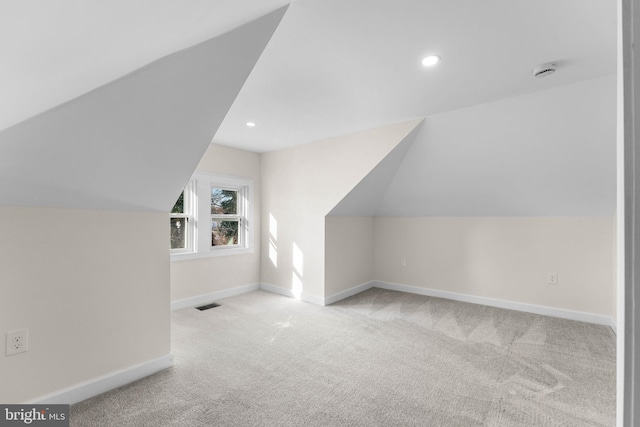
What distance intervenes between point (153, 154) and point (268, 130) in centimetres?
180

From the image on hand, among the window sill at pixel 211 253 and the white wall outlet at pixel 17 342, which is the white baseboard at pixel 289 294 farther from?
the white wall outlet at pixel 17 342

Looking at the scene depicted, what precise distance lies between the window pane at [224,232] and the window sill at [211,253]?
0.13 m

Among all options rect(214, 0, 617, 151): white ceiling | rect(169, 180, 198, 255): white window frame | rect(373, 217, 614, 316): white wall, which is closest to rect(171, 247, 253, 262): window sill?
rect(169, 180, 198, 255): white window frame

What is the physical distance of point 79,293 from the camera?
6.05ft

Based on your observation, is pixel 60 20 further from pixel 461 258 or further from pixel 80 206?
pixel 461 258

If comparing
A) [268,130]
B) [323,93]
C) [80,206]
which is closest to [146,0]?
[80,206]

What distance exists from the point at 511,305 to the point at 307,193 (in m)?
2.99

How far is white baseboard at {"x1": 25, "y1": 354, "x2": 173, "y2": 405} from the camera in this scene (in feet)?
5.76

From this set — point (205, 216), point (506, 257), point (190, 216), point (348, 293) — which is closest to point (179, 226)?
point (190, 216)

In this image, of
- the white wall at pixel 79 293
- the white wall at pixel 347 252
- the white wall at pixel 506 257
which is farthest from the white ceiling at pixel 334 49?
the white wall at pixel 506 257

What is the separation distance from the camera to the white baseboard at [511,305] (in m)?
3.23

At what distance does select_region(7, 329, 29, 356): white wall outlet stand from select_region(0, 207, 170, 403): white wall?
23 mm

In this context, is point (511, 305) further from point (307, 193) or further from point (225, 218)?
point (225, 218)

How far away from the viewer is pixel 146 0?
901 millimetres
